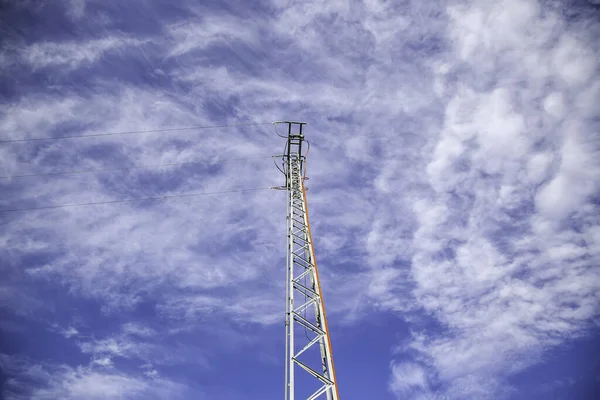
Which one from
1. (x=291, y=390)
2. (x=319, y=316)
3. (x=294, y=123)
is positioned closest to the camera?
(x=291, y=390)

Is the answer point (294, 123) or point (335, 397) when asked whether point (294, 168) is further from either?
point (335, 397)

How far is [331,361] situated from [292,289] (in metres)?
3.07

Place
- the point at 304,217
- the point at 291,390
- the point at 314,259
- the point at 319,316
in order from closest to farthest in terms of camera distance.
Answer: the point at 291,390
the point at 319,316
the point at 314,259
the point at 304,217

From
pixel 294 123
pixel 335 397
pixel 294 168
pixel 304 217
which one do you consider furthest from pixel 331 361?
pixel 294 123

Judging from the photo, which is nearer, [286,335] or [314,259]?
[286,335]

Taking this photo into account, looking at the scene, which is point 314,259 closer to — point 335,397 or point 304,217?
point 304,217

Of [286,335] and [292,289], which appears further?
[292,289]

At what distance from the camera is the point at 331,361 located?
42.0 ft

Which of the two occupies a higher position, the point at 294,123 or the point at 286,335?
the point at 294,123

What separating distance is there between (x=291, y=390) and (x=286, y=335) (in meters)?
1.98

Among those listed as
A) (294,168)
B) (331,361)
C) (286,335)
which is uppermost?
(294,168)

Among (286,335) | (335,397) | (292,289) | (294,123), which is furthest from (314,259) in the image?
(294,123)

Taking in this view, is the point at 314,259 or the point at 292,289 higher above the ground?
the point at 314,259

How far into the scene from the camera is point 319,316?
14195 mm
